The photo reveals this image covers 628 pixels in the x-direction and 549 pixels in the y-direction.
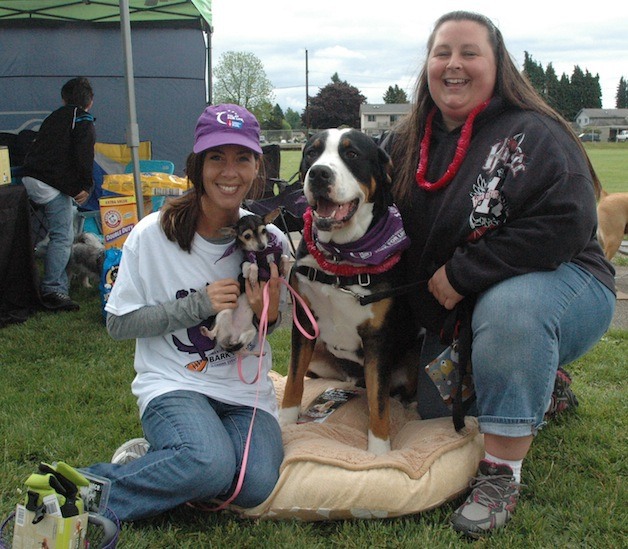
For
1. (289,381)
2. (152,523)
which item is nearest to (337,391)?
(289,381)

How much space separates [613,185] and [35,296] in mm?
15517

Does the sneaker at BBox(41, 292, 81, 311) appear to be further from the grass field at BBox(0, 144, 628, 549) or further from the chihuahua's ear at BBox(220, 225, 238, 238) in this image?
the chihuahua's ear at BBox(220, 225, 238, 238)

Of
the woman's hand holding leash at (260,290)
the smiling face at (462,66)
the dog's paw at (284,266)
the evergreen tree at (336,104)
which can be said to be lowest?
the woman's hand holding leash at (260,290)

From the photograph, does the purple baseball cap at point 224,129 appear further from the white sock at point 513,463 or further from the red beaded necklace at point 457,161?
the white sock at point 513,463

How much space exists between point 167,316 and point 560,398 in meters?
1.76

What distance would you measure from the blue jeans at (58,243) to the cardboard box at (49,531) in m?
3.60

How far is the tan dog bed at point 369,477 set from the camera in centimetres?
203

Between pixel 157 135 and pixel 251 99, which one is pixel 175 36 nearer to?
pixel 157 135

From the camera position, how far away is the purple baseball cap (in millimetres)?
2168

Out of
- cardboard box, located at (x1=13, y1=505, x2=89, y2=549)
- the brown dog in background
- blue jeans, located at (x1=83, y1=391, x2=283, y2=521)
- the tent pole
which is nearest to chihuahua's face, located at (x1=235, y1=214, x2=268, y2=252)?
blue jeans, located at (x1=83, y1=391, x2=283, y2=521)

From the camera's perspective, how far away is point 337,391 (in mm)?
2861

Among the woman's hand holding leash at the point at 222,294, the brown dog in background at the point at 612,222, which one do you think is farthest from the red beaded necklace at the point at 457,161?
the brown dog in background at the point at 612,222

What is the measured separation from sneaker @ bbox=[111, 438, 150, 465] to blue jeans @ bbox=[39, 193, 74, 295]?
2.98m

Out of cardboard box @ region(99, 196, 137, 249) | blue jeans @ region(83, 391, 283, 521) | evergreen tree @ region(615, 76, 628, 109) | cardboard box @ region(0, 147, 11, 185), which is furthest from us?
evergreen tree @ region(615, 76, 628, 109)
